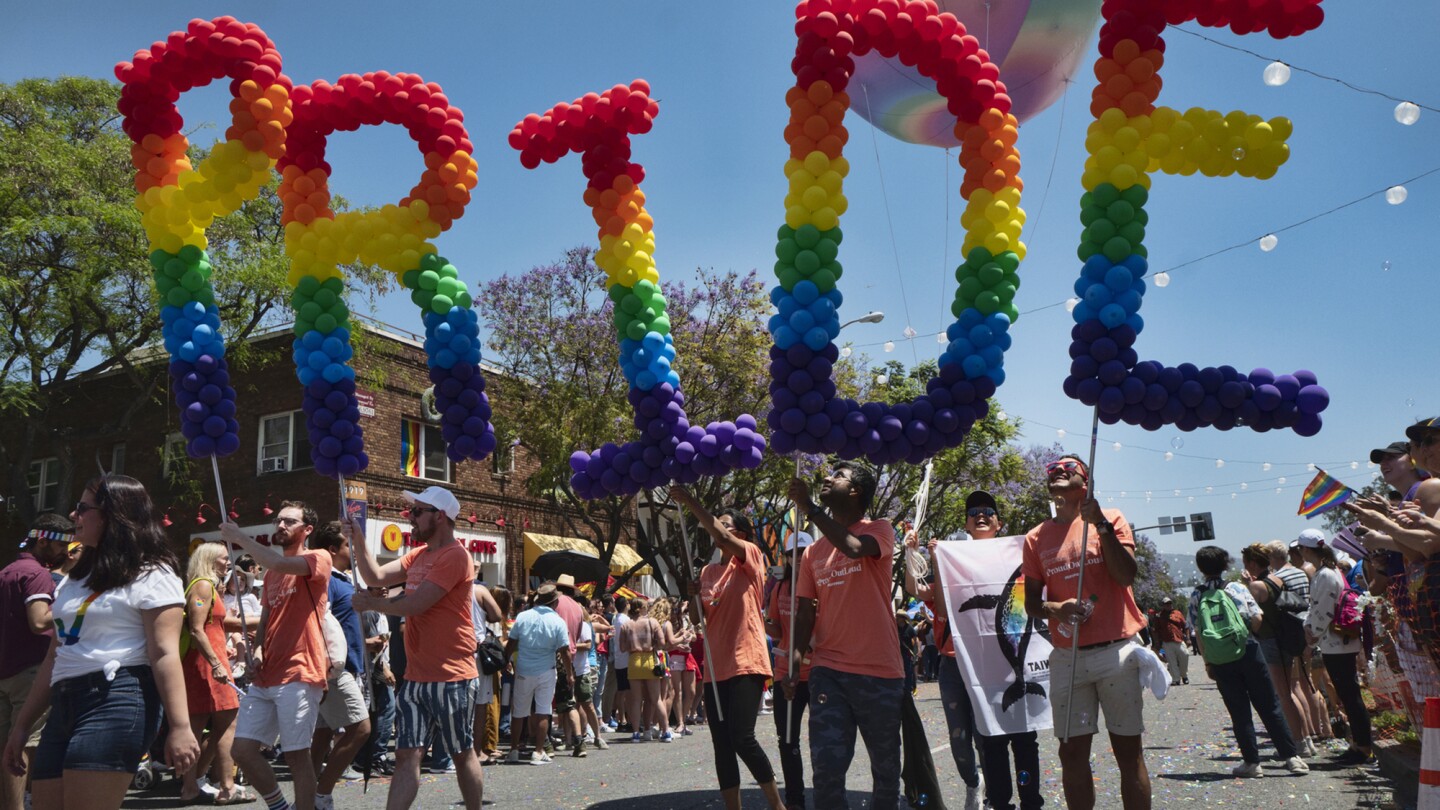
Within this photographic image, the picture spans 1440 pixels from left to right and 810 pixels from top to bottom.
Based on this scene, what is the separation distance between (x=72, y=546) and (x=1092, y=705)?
6703 millimetres

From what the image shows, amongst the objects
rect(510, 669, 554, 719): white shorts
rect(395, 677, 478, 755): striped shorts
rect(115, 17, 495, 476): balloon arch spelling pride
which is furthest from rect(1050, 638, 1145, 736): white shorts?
rect(510, 669, 554, 719): white shorts

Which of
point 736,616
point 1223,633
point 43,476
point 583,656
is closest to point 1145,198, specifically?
point 736,616

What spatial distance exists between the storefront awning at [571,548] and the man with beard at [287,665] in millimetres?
20761

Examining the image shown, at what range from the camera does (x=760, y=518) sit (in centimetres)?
2550

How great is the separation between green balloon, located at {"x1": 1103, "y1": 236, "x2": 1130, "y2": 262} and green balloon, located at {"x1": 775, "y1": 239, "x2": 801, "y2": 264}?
1.61 m

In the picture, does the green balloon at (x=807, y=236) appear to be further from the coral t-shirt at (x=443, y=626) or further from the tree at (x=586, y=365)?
the tree at (x=586, y=365)

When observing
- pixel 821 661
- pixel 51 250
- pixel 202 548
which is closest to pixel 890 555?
pixel 821 661

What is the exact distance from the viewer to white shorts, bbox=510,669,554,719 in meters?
10.5

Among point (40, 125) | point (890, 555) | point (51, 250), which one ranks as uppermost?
point (40, 125)

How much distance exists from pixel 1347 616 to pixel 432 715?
21.7 ft

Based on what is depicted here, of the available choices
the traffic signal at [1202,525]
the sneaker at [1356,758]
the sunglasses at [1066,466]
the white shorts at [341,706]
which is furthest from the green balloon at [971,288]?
the traffic signal at [1202,525]

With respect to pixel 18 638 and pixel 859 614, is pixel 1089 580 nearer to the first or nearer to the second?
pixel 859 614

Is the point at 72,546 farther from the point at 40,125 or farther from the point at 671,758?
the point at 40,125

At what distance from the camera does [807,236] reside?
5.76 meters
